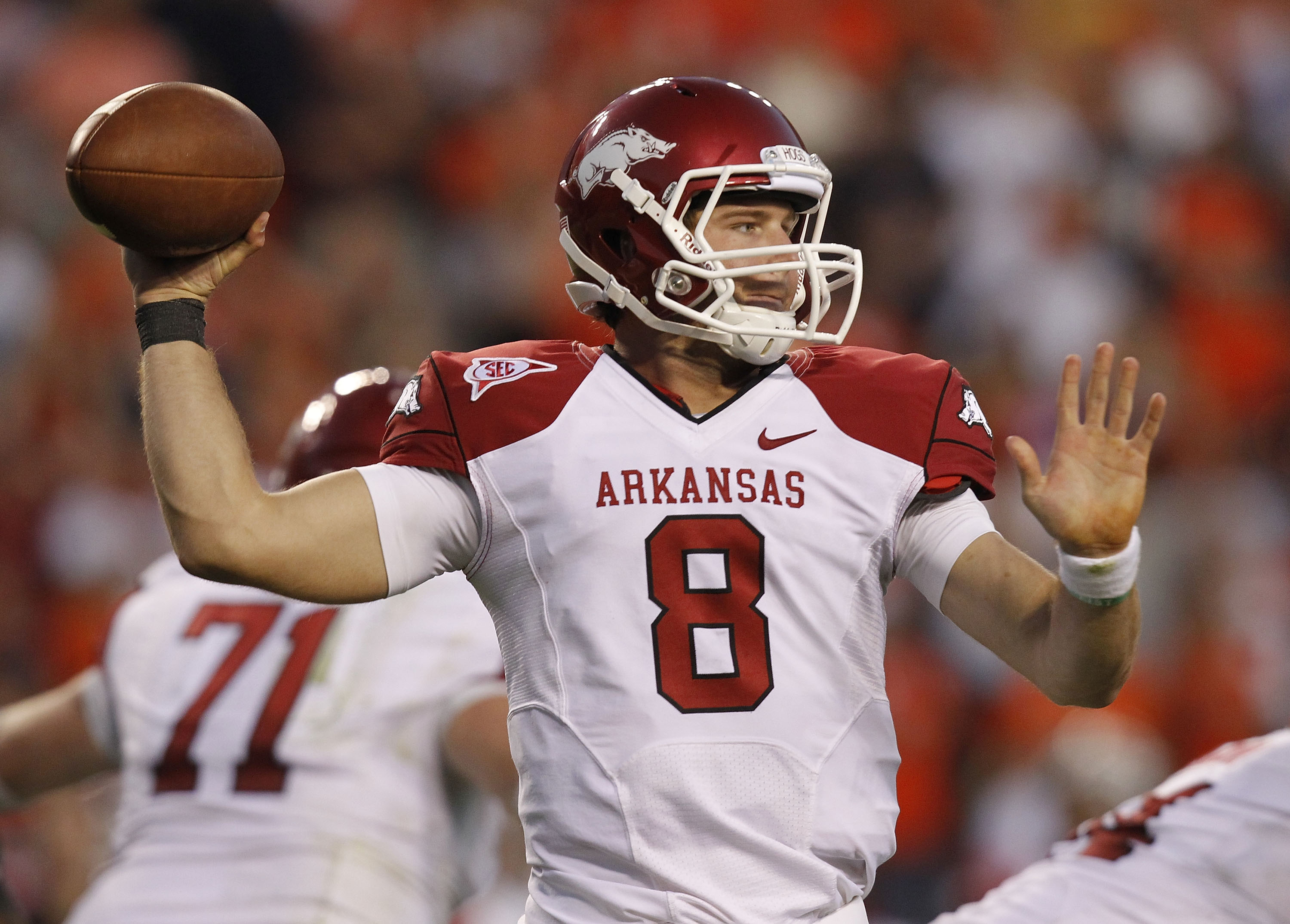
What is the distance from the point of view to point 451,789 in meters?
3.34

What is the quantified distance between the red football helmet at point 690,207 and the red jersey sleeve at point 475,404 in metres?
0.18

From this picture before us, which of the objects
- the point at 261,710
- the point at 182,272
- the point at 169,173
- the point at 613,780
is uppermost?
the point at 169,173

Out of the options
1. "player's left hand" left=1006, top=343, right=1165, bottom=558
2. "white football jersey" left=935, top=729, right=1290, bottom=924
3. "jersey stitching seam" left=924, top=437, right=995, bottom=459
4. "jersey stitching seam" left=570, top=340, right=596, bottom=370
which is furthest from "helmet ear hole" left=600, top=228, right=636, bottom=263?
"white football jersey" left=935, top=729, right=1290, bottom=924

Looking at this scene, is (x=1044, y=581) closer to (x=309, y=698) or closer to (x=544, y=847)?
(x=544, y=847)

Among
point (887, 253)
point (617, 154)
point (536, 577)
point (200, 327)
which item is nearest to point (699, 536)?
point (536, 577)

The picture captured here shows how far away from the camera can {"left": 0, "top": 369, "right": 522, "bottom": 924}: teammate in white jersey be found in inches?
123

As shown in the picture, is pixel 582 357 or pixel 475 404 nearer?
pixel 475 404

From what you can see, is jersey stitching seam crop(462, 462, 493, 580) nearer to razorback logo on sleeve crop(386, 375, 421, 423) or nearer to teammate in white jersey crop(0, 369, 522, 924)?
razorback logo on sleeve crop(386, 375, 421, 423)

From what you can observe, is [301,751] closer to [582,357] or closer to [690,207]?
[582,357]

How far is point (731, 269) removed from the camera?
229 centimetres

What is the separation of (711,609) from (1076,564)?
504 millimetres

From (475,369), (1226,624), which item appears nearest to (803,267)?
(475,369)

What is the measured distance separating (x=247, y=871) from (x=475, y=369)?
1.41 meters

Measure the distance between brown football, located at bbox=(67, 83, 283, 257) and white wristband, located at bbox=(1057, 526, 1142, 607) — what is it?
4.19ft
